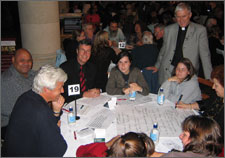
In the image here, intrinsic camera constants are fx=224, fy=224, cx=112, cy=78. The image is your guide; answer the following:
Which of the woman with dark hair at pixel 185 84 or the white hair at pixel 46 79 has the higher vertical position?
the white hair at pixel 46 79

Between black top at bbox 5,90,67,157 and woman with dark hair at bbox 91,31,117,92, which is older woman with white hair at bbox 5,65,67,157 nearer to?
black top at bbox 5,90,67,157

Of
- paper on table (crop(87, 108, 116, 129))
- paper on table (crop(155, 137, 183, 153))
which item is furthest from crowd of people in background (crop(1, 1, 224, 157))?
paper on table (crop(87, 108, 116, 129))

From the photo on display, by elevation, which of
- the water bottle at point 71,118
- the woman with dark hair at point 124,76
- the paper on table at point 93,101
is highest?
the woman with dark hair at point 124,76

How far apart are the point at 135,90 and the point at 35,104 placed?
154cm

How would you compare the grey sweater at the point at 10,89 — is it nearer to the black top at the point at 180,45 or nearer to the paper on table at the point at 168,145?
the paper on table at the point at 168,145

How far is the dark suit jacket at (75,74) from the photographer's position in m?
3.27

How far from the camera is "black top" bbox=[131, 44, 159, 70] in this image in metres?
4.58

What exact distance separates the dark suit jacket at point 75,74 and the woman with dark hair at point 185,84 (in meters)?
1.22

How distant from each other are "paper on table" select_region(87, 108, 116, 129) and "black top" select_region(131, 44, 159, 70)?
2140 mm

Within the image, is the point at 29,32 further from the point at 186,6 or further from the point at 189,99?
the point at 189,99

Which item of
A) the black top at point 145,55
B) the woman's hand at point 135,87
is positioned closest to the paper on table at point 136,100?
the woman's hand at point 135,87

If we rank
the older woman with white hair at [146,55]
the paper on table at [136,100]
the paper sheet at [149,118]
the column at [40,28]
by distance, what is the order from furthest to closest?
the column at [40,28] < the older woman with white hair at [146,55] < the paper on table at [136,100] < the paper sheet at [149,118]

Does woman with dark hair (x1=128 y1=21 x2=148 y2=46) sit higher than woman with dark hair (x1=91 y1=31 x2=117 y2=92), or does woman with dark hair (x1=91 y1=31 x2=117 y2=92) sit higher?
woman with dark hair (x1=128 y1=21 x2=148 y2=46)

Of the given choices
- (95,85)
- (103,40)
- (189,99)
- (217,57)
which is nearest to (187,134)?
(189,99)
